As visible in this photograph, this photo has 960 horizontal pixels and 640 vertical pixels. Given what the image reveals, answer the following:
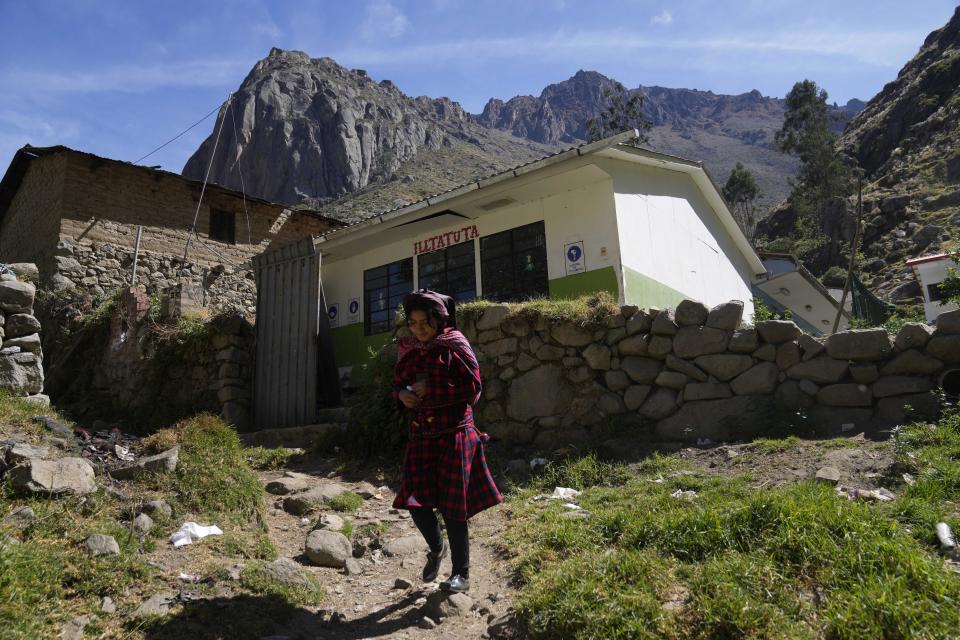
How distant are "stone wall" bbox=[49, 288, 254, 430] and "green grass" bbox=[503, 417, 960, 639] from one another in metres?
6.98

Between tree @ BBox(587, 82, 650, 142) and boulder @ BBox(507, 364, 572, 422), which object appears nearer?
boulder @ BBox(507, 364, 572, 422)

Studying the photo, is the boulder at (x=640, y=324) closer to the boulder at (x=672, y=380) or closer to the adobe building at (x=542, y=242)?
the boulder at (x=672, y=380)

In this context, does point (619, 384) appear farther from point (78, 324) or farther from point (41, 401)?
point (78, 324)

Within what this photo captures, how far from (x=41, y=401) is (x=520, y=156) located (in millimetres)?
91001

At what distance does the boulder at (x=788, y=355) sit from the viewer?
6266mm

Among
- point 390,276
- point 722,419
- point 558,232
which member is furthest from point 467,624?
point 390,276

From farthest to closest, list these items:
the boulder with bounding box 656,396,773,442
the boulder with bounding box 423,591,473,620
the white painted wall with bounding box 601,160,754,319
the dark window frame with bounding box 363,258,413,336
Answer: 1. the dark window frame with bounding box 363,258,413,336
2. the white painted wall with bounding box 601,160,754,319
3. the boulder with bounding box 656,396,773,442
4. the boulder with bounding box 423,591,473,620

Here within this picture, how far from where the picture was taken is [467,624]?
3.32 m

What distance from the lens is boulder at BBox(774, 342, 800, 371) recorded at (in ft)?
20.6

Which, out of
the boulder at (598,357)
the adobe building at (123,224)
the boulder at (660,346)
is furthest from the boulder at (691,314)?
the adobe building at (123,224)

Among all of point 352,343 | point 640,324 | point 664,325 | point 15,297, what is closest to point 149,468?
point 15,297

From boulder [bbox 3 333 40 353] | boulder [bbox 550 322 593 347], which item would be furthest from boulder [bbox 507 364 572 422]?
boulder [bbox 3 333 40 353]

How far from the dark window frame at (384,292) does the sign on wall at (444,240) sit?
1.22 feet

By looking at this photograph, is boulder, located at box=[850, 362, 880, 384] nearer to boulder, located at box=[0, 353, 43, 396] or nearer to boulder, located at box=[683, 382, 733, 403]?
boulder, located at box=[683, 382, 733, 403]
